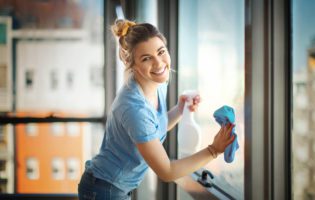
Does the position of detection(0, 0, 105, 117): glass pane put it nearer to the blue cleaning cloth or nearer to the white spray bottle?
the white spray bottle

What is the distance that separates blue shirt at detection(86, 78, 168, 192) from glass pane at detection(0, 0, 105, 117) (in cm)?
157

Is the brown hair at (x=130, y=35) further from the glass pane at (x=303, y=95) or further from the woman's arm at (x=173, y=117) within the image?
the glass pane at (x=303, y=95)

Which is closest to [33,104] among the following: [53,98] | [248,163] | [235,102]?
[53,98]

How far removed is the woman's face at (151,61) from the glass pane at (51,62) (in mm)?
1741

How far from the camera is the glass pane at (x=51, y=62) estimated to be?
3.48m

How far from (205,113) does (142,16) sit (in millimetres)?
1178

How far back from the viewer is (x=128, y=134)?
135cm

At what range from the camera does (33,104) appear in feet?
11.9

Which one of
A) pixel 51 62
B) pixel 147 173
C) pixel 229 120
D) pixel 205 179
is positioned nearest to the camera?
pixel 229 120

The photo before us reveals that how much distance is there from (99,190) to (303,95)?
0.82 metres

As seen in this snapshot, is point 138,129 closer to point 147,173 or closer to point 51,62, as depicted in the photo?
point 147,173

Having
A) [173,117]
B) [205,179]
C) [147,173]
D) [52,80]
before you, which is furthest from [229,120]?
[52,80]

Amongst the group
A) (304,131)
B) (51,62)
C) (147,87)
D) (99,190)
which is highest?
(51,62)

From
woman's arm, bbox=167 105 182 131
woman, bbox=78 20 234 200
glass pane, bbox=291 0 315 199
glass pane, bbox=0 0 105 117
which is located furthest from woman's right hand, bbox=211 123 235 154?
glass pane, bbox=0 0 105 117
